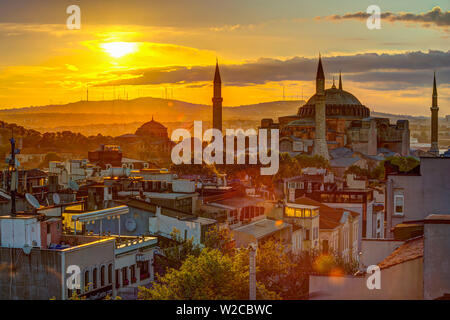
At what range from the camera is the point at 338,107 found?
327 ft

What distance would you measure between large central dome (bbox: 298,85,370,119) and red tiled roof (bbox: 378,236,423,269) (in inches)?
3406

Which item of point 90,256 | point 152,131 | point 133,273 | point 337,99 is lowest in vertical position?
point 133,273

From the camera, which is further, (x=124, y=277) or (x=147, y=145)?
(x=147, y=145)

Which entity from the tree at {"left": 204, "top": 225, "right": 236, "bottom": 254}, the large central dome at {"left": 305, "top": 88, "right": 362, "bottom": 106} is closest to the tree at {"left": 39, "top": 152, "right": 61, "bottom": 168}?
the large central dome at {"left": 305, "top": 88, "right": 362, "bottom": 106}

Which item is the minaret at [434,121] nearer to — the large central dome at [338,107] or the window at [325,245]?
the large central dome at [338,107]

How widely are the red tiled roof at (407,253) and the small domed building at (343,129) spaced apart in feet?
232

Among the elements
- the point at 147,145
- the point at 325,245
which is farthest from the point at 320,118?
the point at 325,245

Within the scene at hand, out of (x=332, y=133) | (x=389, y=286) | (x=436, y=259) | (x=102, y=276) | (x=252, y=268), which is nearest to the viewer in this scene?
(x=436, y=259)

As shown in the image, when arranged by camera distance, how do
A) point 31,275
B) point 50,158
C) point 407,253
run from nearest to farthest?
point 407,253 < point 31,275 < point 50,158

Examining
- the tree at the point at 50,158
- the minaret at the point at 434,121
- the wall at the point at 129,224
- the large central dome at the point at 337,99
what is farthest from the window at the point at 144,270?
the large central dome at the point at 337,99

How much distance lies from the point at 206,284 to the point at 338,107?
299ft

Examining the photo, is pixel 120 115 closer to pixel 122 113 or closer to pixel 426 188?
pixel 122 113

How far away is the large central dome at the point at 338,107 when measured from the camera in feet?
323
